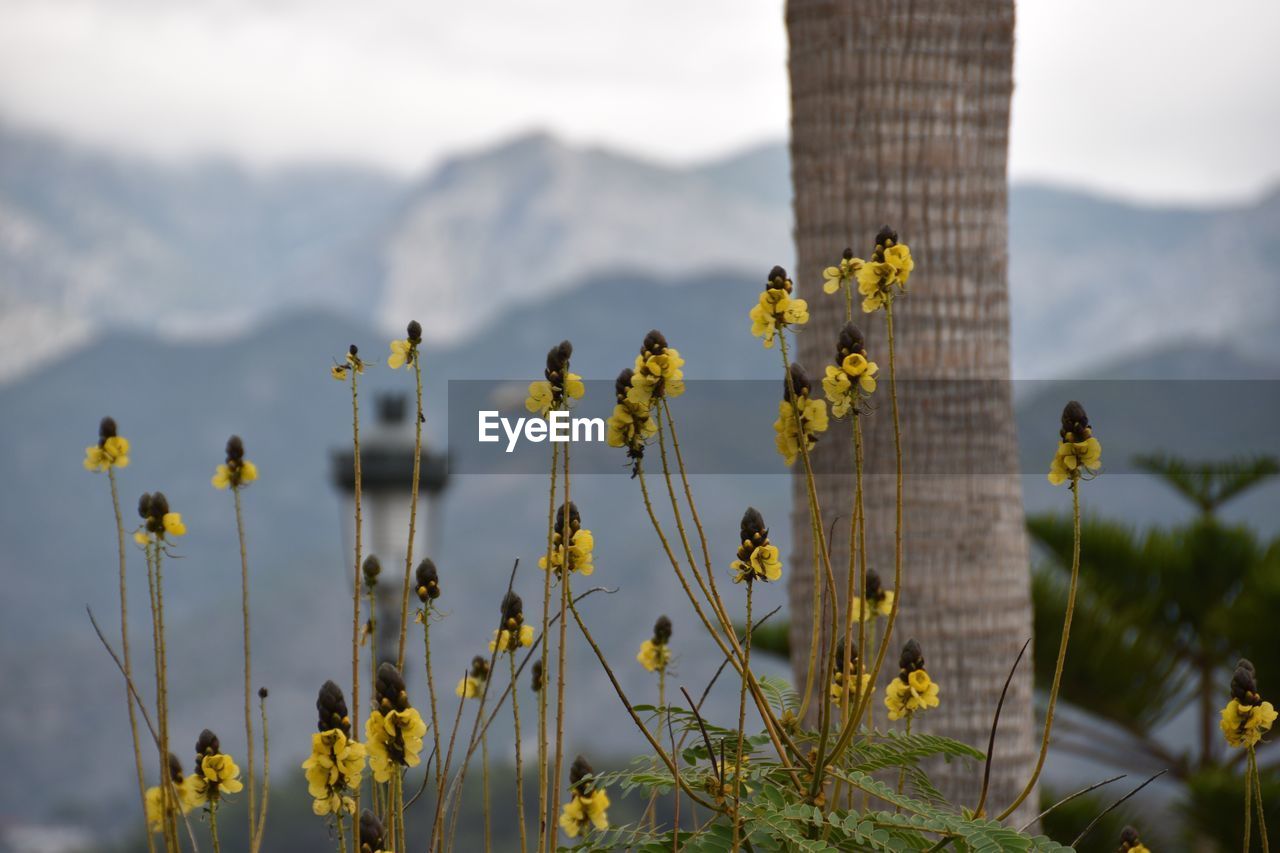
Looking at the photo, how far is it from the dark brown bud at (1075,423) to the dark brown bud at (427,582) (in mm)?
1083

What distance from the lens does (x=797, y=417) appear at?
196cm

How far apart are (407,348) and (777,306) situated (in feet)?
2.18

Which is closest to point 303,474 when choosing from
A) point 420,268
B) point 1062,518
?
point 420,268

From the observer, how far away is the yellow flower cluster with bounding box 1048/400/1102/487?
209cm

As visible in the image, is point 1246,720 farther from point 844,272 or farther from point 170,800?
point 170,800

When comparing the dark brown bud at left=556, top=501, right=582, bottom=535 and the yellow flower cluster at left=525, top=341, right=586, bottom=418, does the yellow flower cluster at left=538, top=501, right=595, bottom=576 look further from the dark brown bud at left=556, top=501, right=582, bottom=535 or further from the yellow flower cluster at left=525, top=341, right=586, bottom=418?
the yellow flower cluster at left=525, top=341, right=586, bottom=418

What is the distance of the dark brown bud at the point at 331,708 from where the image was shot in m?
1.70

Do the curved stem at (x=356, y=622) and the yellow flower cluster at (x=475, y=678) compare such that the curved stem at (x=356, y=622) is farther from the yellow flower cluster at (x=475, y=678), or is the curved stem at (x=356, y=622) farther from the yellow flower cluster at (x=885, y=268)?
the yellow flower cluster at (x=885, y=268)

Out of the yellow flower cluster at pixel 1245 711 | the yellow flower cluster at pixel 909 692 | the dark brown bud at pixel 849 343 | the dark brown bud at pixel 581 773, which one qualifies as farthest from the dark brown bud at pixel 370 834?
the yellow flower cluster at pixel 1245 711

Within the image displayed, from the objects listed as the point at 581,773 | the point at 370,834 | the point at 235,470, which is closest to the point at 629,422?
the point at 370,834

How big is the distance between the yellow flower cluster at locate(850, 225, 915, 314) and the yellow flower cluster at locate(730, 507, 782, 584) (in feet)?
1.22

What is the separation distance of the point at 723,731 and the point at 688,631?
76.6 meters

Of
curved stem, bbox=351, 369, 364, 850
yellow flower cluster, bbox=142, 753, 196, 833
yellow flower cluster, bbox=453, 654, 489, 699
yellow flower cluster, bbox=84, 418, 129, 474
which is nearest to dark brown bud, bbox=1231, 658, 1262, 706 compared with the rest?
yellow flower cluster, bbox=453, 654, 489, 699

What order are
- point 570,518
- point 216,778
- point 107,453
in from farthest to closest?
point 107,453, point 216,778, point 570,518
